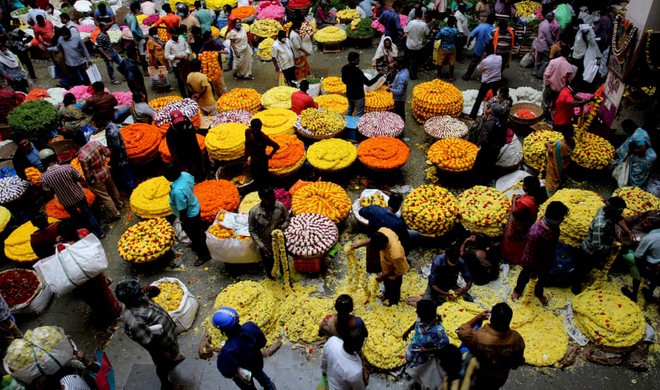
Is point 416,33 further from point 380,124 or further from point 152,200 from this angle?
point 152,200

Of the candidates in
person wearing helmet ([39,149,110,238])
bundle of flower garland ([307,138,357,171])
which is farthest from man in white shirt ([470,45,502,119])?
person wearing helmet ([39,149,110,238])

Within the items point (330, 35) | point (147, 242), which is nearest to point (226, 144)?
point (147, 242)

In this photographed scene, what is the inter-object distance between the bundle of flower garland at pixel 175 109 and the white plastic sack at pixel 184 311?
12.7 feet

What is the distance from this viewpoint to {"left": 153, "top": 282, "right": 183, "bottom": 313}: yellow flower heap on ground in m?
5.74

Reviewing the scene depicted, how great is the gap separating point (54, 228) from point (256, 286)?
2728 mm

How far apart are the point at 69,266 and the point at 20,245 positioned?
2.37m

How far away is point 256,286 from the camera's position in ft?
19.5

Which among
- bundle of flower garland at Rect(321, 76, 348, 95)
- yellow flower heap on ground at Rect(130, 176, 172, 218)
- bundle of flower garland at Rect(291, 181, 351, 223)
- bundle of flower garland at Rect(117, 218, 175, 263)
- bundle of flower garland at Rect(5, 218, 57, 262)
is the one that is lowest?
bundle of flower garland at Rect(5, 218, 57, 262)

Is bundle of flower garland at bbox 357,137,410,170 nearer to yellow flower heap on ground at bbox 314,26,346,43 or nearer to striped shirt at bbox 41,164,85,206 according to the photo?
striped shirt at bbox 41,164,85,206

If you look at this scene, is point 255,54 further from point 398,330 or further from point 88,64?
point 398,330

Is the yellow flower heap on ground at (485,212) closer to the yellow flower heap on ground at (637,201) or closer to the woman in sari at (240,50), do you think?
the yellow flower heap on ground at (637,201)

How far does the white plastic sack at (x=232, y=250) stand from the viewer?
621 centimetres

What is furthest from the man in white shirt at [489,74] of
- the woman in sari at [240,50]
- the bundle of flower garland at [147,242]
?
the bundle of flower garland at [147,242]

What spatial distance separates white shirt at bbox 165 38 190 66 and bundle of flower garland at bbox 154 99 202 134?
2.26 metres
